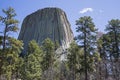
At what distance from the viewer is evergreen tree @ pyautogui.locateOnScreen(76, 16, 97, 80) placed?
38.3 metres

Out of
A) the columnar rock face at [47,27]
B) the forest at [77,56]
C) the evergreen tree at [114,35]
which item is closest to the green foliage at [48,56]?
the forest at [77,56]

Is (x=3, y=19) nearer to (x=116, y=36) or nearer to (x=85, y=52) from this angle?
(x=85, y=52)

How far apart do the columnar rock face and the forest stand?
33301mm

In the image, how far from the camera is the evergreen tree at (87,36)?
38.3 metres

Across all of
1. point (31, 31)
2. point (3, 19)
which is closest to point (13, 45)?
point (3, 19)

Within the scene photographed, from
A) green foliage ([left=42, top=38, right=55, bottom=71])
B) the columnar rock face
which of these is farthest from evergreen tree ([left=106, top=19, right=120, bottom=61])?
the columnar rock face

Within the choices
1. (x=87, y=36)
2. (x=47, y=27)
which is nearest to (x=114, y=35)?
(x=87, y=36)

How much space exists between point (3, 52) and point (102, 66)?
19.9m

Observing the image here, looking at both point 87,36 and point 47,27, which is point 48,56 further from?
point 47,27

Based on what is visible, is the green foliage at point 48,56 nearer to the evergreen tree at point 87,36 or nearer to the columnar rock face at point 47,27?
the evergreen tree at point 87,36

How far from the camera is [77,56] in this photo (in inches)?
1767

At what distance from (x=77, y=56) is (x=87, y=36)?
267 inches

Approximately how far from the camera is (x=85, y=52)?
1508 inches

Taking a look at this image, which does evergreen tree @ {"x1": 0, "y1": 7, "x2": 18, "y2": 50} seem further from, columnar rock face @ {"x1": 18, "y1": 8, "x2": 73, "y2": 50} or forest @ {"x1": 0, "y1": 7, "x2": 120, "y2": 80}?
columnar rock face @ {"x1": 18, "y1": 8, "x2": 73, "y2": 50}
